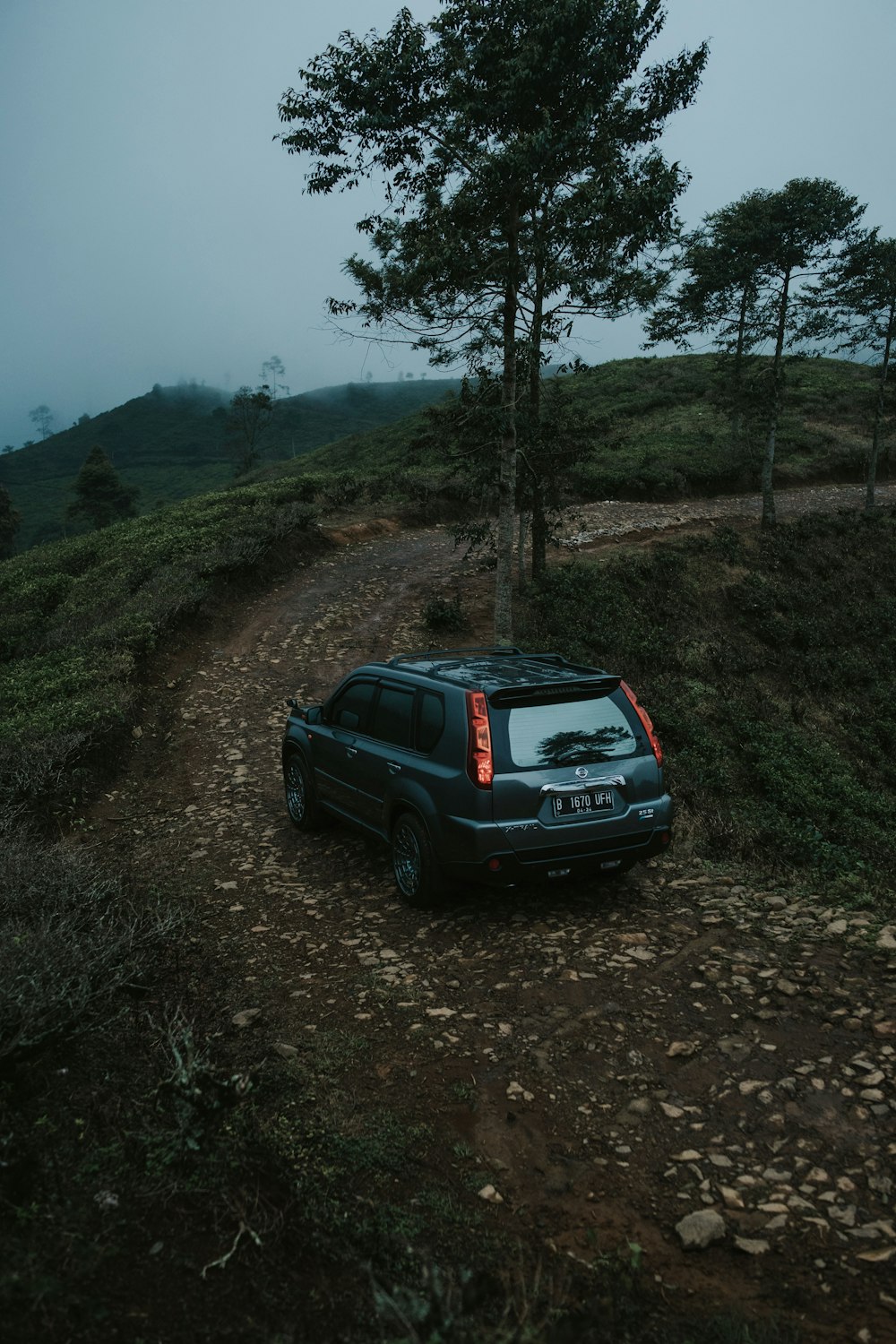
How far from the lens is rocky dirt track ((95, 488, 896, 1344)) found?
125 inches

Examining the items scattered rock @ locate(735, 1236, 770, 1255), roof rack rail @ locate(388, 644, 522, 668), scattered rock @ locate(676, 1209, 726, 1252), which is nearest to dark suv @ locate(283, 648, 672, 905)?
roof rack rail @ locate(388, 644, 522, 668)

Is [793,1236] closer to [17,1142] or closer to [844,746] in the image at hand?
[17,1142]

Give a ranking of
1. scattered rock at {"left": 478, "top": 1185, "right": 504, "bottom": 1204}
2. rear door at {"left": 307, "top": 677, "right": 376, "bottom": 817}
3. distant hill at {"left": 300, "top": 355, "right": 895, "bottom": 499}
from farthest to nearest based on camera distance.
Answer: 1. distant hill at {"left": 300, "top": 355, "right": 895, "bottom": 499}
2. rear door at {"left": 307, "top": 677, "right": 376, "bottom": 817}
3. scattered rock at {"left": 478, "top": 1185, "right": 504, "bottom": 1204}

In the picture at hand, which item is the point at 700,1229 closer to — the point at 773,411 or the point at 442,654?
the point at 442,654

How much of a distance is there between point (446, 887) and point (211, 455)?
144370 mm

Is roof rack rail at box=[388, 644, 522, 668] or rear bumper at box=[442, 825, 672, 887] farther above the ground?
roof rack rail at box=[388, 644, 522, 668]

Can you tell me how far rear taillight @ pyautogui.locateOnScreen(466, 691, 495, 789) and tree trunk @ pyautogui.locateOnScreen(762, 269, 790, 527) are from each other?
22151 millimetres

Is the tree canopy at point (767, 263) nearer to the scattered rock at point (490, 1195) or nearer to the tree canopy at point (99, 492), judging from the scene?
the scattered rock at point (490, 1195)

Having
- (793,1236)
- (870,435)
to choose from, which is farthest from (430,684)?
(870,435)

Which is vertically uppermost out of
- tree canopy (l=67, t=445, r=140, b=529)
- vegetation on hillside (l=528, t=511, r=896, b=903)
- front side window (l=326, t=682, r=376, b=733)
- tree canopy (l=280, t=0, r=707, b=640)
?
tree canopy (l=280, t=0, r=707, b=640)

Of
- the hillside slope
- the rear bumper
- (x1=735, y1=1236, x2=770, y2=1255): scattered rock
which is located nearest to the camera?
the hillside slope

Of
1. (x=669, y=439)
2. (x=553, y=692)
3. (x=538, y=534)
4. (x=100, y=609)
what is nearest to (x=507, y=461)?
(x=538, y=534)

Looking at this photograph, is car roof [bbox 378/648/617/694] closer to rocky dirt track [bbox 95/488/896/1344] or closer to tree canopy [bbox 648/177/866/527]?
rocky dirt track [bbox 95/488/896/1344]

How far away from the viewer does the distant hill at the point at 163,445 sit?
116 m
